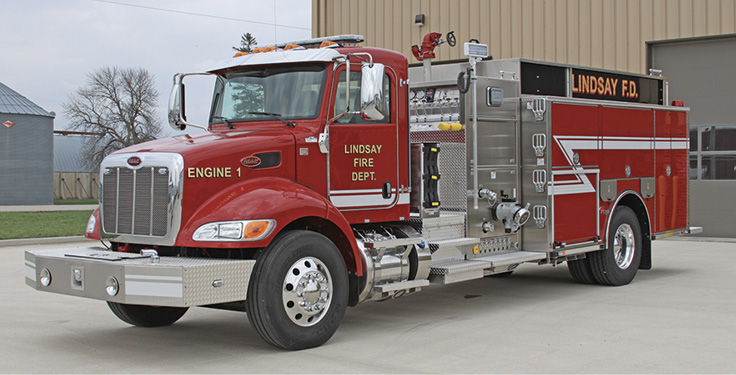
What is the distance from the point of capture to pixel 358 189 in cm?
774

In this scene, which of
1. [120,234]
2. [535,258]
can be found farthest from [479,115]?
[120,234]

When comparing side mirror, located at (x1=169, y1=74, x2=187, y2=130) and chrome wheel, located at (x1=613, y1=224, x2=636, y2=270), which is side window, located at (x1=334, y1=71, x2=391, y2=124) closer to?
side mirror, located at (x1=169, y1=74, x2=187, y2=130)

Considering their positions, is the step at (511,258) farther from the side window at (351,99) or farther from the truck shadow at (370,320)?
the side window at (351,99)

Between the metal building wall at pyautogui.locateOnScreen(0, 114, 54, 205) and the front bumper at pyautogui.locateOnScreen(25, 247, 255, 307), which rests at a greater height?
the metal building wall at pyautogui.locateOnScreen(0, 114, 54, 205)

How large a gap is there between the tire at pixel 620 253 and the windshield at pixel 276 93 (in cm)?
510

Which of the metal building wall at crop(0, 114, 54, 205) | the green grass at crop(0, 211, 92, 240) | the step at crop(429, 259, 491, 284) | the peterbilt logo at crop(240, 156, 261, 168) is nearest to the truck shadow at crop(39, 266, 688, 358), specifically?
the step at crop(429, 259, 491, 284)

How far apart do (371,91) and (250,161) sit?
1207 mm

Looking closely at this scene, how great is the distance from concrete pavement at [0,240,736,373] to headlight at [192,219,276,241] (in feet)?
3.35

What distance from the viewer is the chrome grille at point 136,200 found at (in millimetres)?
6633

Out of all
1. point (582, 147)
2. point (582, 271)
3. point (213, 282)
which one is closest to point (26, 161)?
point (582, 271)

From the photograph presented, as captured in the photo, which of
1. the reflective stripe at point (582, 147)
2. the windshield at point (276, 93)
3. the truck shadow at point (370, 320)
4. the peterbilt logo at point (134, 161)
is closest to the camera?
the peterbilt logo at point (134, 161)

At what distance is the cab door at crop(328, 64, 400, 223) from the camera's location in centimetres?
756

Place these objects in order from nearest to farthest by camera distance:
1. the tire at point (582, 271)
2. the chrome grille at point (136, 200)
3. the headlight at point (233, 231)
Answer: the headlight at point (233, 231)
the chrome grille at point (136, 200)
the tire at point (582, 271)

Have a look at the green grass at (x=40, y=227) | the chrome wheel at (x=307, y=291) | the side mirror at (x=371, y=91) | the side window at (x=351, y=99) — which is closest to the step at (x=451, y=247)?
Answer: the side window at (x=351, y=99)
